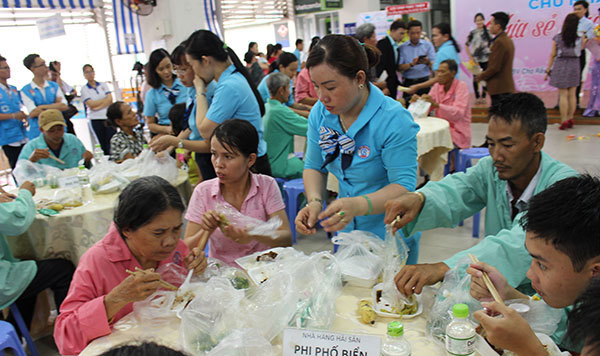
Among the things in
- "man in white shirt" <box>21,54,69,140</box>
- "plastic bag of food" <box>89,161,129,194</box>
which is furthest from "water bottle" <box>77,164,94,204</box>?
"man in white shirt" <box>21,54,69,140</box>

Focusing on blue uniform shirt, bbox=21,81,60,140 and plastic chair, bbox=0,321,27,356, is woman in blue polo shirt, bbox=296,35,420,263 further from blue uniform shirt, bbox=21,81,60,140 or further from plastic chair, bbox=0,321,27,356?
blue uniform shirt, bbox=21,81,60,140

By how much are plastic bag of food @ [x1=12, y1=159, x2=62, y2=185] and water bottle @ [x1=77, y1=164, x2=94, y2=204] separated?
349 mm

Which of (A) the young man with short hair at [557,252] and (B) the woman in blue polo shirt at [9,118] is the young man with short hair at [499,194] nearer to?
(A) the young man with short hair at [557,252]

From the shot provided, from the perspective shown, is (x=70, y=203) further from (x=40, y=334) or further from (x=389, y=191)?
(x=389, y=191)

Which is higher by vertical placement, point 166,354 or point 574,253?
point 166,354

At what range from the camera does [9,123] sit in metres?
5.59

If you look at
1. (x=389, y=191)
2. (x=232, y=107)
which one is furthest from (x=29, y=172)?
(x=389, y=191)

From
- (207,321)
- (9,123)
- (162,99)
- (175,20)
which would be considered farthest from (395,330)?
(175,20)

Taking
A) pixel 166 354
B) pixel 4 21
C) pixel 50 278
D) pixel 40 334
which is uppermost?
pixel 4 21

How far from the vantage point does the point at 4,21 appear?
8438 millimetres

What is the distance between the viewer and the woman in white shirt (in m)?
6.93

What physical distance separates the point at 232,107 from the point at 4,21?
26.5ft

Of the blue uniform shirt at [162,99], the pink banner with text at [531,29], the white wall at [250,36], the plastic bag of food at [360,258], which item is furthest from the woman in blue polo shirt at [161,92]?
the white wall at [250,36]

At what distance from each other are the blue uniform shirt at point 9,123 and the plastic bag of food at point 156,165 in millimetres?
3260
